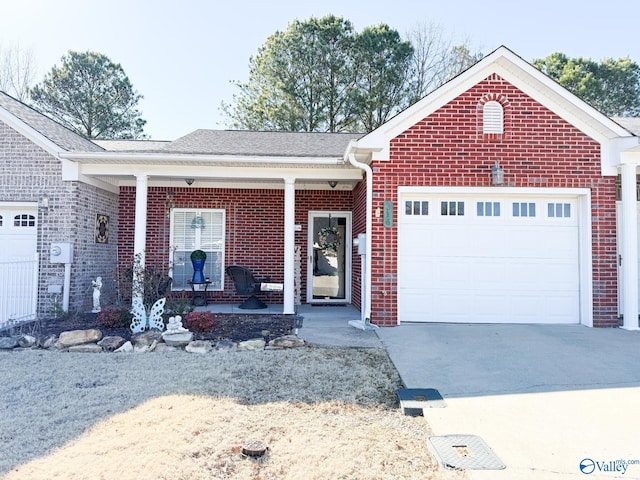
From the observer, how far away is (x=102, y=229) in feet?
32.2

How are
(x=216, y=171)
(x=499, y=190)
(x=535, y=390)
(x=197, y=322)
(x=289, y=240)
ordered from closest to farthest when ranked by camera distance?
(x=535, y=390), (x=197, y=322), (x=499, y=190), (x=289, y=240), (x=216, y=171)

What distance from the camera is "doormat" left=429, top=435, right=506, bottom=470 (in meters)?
2.90

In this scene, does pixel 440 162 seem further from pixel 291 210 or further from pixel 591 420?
pixel 591 420

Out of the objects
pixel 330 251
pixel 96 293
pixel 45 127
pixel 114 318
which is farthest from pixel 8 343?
pixel 330 251

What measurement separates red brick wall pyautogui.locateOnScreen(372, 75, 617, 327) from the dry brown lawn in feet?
11.7

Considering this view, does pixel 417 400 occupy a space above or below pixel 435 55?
below

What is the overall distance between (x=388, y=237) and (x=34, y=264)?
666 cm

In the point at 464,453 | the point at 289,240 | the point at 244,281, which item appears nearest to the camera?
the point at 464,453

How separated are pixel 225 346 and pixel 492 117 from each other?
19.4 feet

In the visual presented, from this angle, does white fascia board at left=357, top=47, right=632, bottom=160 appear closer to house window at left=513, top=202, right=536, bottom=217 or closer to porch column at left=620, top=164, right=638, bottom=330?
porch column at left=620, top=164, right=638, bottom=330

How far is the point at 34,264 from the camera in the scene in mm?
8344

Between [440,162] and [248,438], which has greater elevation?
[440,162]

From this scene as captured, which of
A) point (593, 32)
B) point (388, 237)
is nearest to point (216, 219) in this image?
point (388, 237)

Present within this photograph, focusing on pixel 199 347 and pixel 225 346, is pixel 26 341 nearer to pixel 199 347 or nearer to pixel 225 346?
pixel 199 347
